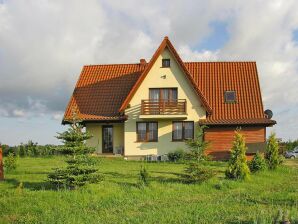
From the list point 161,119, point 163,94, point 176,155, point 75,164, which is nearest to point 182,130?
point 161,119

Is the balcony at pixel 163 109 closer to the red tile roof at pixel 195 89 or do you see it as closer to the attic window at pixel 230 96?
the red tile roof at pixel 195 89

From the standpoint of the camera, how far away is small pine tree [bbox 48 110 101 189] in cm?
1486

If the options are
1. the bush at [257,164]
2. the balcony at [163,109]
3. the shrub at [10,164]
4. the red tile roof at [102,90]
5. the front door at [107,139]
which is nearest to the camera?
the shrub at [10,164]

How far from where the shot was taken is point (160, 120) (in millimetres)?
30469

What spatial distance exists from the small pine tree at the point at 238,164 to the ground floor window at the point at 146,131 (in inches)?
488

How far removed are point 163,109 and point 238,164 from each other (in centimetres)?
1199

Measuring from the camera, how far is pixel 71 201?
13.5 m

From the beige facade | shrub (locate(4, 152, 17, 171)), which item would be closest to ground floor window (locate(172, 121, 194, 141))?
the beige facade

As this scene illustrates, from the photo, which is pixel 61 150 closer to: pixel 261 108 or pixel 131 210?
pixel 131 210

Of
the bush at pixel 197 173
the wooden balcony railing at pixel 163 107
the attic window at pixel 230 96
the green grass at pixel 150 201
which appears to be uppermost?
the attic window at pixel 230 96

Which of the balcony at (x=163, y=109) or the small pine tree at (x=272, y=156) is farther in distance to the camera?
the balcony at (x=163, y=109)

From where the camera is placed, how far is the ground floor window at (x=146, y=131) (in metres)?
30.6

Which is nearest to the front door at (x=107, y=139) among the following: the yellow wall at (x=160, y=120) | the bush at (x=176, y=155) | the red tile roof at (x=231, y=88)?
the yellow wall at (x=160, y=120)

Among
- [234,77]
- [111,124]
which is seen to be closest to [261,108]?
A: [234,77]
